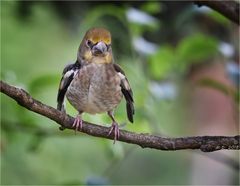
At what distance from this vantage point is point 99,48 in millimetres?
1699

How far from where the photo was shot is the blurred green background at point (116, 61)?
235 centimetres

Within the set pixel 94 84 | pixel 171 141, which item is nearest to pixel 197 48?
pixel 94 84

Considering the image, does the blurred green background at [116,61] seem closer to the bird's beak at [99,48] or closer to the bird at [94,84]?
the bird at [94,84]

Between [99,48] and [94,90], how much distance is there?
27 cm

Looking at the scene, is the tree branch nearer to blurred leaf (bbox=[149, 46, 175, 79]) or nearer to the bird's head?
the bird's head

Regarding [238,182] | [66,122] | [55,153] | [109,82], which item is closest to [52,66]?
[55,153]

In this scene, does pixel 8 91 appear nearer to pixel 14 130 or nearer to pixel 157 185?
pixel 14 130

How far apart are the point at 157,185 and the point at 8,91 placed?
7.77 ft

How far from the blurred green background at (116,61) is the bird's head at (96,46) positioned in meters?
0.21

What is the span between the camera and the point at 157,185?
3.69m

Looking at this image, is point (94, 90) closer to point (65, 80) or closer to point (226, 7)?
point (65, 80)

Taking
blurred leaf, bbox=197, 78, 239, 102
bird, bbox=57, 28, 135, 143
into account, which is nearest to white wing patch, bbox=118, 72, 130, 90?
bird, bbox=57, 28, 135, 143

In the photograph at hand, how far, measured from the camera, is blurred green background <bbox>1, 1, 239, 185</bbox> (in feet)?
7.72

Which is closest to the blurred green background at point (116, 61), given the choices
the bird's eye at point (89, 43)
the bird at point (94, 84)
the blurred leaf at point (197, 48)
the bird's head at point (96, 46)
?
the blurred leaf at point (197, 48)
